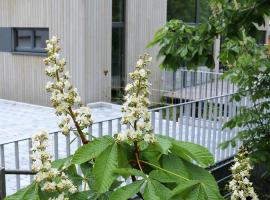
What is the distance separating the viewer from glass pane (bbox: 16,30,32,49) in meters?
12.6

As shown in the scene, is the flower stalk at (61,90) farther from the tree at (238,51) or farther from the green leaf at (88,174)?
the tree at (238,51)

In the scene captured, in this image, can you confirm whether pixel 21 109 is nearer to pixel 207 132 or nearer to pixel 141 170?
pixel 207 132

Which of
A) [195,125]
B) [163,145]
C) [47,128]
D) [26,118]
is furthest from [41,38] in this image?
[163,145]

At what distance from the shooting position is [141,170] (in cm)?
150

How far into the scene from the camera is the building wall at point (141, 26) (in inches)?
500

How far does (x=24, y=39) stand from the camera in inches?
502

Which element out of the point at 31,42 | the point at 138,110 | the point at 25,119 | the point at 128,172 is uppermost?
the point at 31,42

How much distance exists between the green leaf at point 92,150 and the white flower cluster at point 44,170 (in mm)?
125

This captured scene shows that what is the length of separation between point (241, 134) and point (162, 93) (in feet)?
28.6

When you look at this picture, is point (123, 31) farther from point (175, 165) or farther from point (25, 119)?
point (175, 165)

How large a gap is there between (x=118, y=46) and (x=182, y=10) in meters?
3.71

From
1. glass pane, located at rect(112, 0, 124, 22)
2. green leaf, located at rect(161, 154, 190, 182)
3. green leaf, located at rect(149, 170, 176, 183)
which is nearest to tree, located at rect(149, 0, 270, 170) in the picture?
green leaf, located at rect(161, 154, 190, 182)

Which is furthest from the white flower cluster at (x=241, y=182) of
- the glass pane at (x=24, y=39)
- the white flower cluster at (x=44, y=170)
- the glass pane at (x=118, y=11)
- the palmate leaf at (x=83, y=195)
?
the glass pane at (x=24, y=39)

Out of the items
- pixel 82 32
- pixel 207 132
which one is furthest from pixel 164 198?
pixel 82 32
